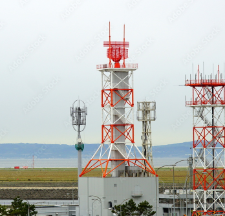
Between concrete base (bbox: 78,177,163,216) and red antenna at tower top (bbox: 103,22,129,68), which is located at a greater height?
red antenna at tower top (bbox: 103,22,129,68)

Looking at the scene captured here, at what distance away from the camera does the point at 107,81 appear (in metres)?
77.2

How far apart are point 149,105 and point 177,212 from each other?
19146 millimetres

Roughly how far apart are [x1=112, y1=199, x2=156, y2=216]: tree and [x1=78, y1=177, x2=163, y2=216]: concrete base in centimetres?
312

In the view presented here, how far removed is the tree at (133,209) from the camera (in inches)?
2618

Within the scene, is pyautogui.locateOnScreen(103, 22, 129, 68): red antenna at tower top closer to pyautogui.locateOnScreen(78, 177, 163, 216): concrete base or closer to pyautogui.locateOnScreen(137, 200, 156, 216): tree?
pyautogui.locateOnScreen(78, 177, 163, 216): concrete base

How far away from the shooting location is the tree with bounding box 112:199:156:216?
66.5 m

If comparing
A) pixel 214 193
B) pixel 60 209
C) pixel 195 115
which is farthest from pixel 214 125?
pixel 60 209

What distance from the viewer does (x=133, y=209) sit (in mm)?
66688

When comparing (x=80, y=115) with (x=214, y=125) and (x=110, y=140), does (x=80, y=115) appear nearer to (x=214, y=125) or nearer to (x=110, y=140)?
(x=110, y=140)

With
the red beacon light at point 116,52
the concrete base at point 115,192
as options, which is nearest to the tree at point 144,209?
the concrete base at point 115,192

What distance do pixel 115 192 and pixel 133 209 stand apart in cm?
619

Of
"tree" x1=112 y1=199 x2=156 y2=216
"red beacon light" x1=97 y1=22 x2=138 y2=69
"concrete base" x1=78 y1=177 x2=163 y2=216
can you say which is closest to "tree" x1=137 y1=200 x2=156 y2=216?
"tree" x1=112 y1=199 x2=156 y2=216

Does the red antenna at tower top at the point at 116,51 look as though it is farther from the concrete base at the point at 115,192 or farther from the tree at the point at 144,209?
the tree at the point at 144,209

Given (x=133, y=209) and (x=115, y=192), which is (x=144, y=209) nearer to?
(x=133, y=209)
